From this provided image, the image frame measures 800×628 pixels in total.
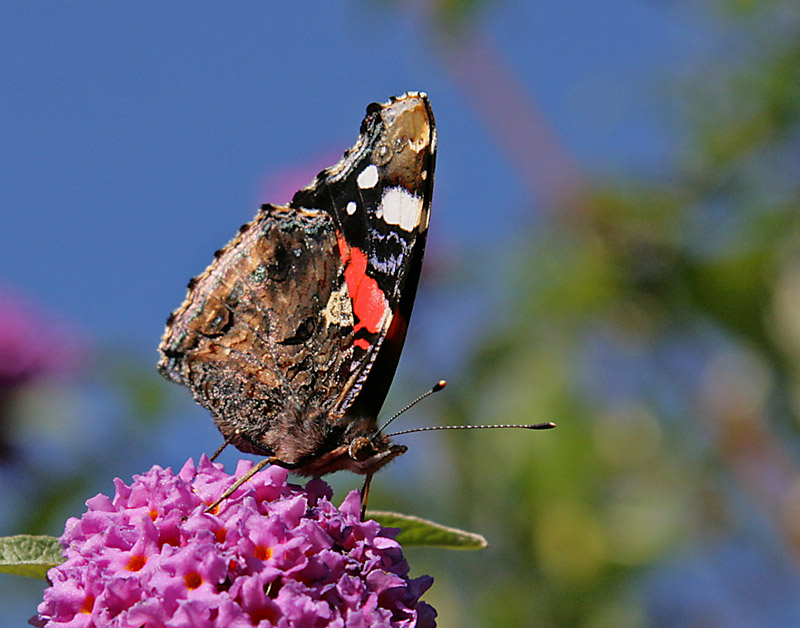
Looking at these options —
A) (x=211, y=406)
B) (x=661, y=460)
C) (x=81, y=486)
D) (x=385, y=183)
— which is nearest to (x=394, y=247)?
(x=385, y=183)

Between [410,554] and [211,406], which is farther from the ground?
[410,554]

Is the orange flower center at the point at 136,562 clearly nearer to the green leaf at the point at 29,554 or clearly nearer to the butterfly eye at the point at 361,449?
the green leaf at the point at 29,554

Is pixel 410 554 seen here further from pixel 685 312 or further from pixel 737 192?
pixel 737 192

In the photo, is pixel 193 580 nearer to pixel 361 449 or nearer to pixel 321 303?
pixel 361 449

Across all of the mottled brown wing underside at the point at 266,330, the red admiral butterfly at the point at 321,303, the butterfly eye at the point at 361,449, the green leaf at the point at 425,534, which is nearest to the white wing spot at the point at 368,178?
the red admiral butterfly at the point at 321,303

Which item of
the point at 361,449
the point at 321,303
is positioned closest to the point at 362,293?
the point at 321,303

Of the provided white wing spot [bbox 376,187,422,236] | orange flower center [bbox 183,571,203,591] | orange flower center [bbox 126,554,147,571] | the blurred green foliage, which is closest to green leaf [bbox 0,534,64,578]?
orange flower center [bbox 126,554,147,571]
